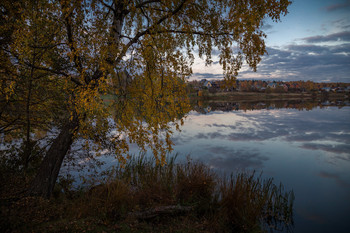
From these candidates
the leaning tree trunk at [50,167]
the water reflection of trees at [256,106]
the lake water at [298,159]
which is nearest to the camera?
the leaning tree trunk at [50,167]

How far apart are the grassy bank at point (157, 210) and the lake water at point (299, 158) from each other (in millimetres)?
2190

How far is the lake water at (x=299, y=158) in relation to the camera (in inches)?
343

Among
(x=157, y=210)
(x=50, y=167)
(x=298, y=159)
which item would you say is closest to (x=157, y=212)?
(x=157, y=210)

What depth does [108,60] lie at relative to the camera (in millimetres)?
6324

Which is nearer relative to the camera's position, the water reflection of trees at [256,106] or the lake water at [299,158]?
the lake water at [299,158]

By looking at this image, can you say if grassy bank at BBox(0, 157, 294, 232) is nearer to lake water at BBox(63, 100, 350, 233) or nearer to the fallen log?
the fallen log

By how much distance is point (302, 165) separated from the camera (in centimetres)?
1412

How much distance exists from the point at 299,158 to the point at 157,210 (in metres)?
14.2

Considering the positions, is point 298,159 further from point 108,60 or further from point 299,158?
point 108,60

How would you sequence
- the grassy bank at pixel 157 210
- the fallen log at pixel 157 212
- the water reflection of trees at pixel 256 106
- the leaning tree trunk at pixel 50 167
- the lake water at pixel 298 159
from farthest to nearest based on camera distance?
the water reflection of trees at pixel 256 106 → the lake water at pixel 298 159 → the leaning tree trunk at pixel 50 167 → the fallen log at pixel 157 212 → the grassy bank at pixel 157 210

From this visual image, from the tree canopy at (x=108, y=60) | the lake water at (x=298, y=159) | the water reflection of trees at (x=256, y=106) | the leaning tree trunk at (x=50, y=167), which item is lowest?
the lake water at (x=298, y=159)

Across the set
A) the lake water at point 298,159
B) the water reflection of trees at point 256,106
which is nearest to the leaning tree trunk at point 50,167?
the lake water at point 298,159

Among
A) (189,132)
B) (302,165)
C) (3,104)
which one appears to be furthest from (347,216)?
(189,132)

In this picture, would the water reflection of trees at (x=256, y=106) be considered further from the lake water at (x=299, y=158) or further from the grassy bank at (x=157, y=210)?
the grassy bank at (x=157, y=210)
